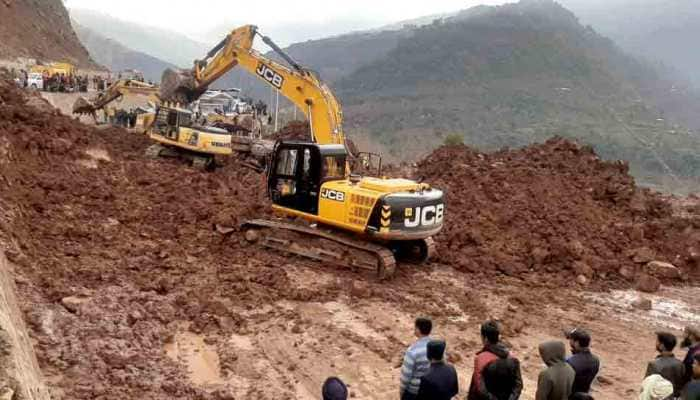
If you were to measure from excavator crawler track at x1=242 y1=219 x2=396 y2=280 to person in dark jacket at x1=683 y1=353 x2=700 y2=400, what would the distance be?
A: 18.2 ft

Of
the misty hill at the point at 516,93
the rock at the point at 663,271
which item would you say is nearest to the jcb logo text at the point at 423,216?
the rock at the point at 663,271

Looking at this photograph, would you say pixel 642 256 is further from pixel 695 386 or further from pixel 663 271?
pixel 695 386

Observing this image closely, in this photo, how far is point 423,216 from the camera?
31.9 ft

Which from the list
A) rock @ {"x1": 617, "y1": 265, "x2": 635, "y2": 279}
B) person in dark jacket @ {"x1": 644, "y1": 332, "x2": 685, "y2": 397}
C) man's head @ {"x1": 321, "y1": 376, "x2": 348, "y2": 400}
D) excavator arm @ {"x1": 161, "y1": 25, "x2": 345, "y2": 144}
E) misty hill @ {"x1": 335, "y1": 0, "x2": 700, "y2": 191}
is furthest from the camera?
misty hill @ {"x1": 335, "y1": 0, "x2": 700, "y2": 191}

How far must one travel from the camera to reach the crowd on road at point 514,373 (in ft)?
14.0

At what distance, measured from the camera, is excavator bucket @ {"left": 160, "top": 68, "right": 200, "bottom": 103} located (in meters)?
20.9

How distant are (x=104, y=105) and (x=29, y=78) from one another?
13.3 m

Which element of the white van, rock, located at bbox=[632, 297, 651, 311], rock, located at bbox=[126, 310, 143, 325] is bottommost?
rock, located at bbox=[126, 310, 143, 325]

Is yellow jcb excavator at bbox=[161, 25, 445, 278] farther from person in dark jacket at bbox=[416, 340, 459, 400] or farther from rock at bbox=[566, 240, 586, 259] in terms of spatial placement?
person in dark jacket at bbox=[416, 340, 459, 400]

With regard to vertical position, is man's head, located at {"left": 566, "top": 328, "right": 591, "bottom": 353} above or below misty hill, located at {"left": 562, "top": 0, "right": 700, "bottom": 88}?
below

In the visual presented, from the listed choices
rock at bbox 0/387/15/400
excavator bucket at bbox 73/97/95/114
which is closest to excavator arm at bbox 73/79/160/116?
excavator bucket at bbox 73/97/95/114

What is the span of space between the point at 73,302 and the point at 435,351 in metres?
4.87

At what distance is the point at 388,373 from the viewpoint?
6859 mm

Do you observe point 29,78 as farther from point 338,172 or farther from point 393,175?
point 338,172
